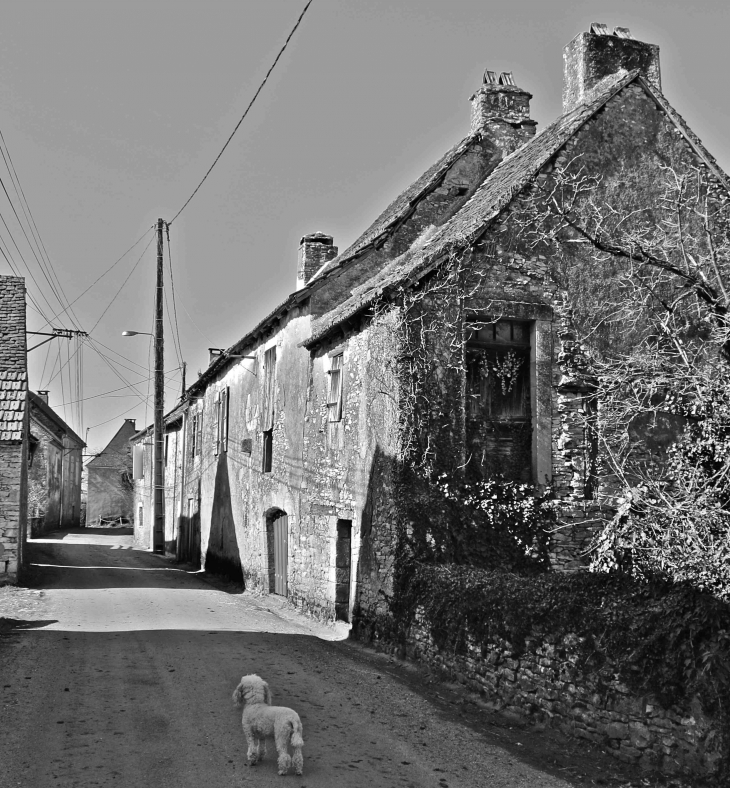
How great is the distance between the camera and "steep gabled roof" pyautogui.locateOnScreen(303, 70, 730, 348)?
515 inches

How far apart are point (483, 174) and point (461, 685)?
10396mm

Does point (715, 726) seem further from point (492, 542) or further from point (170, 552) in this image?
point (170, 552)

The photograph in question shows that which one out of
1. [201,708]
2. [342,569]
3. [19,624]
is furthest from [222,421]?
[201,708]

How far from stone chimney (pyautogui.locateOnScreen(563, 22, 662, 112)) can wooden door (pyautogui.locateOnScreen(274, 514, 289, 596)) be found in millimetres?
10411

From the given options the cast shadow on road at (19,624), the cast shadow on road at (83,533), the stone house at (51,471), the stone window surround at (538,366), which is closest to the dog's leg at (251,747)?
the stone window surround at (538,366)

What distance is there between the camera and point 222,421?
2545 cm

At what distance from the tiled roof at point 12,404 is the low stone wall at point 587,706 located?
40.4ft

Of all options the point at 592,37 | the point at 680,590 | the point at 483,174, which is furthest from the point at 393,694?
the point at 592,37

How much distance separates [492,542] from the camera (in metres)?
12.5

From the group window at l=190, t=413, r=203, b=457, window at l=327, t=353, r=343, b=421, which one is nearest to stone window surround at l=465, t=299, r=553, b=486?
window at l=327, t=353, r=343, b=421

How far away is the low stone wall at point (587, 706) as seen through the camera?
22.7 ft

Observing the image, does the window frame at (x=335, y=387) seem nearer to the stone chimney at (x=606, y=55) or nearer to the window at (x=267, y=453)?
the window at (x=267, y=453)

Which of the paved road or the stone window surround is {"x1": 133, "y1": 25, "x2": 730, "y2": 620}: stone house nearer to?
the stone window surround

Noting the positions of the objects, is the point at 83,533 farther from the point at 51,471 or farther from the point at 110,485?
the point at 110,485
